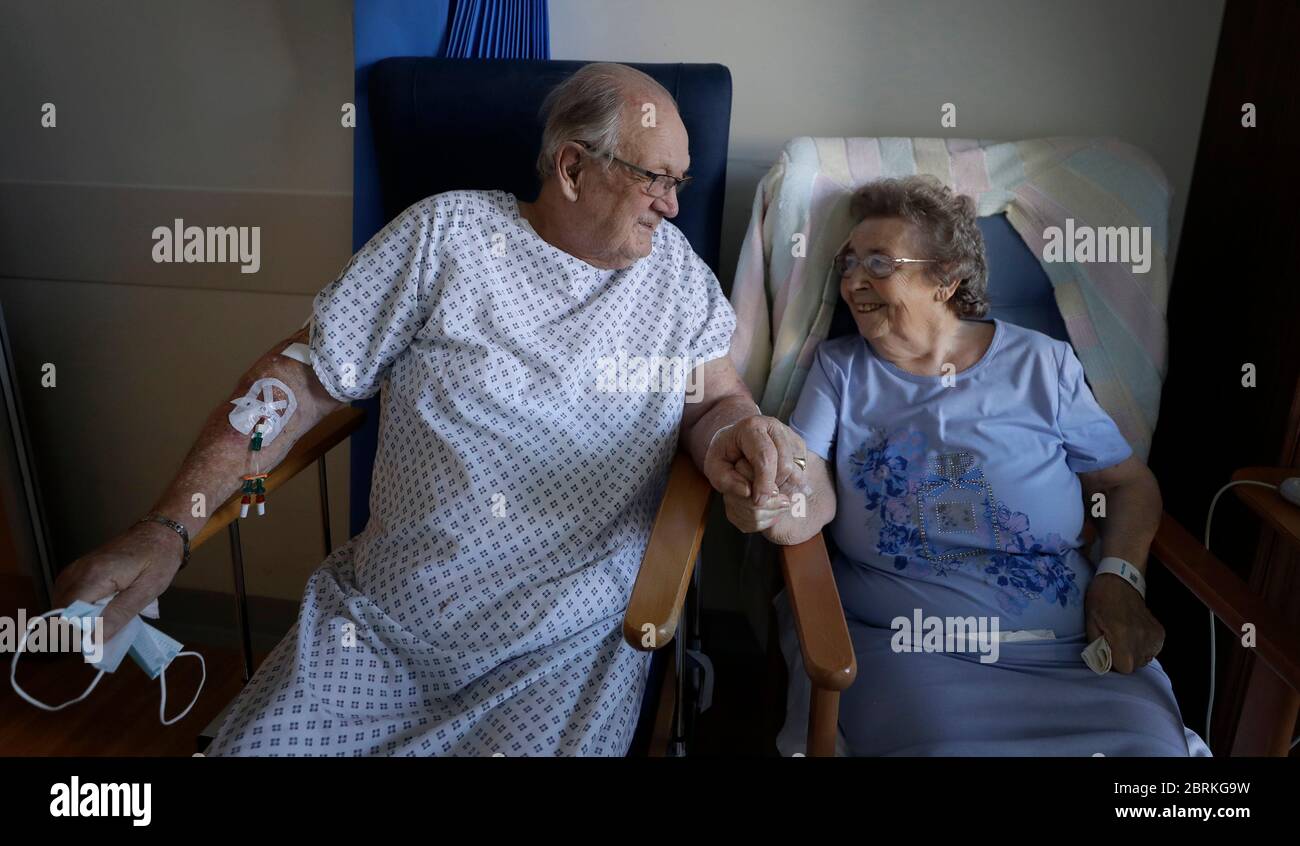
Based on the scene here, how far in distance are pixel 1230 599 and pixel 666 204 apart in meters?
1.01

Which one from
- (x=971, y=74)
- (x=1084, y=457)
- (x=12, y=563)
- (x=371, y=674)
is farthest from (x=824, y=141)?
(x=12, y=563)

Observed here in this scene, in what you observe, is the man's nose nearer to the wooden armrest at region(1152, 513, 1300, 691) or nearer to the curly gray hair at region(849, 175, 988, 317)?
the curly gray hair at region(849, 175, 988, 317)

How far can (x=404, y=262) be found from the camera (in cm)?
146

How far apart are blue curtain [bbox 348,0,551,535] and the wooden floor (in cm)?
69

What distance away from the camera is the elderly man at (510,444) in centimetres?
124

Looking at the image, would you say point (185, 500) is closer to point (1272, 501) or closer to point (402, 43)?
point (402, 43)

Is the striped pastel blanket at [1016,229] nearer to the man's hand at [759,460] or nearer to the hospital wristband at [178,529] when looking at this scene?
the man's hand at [759,460]

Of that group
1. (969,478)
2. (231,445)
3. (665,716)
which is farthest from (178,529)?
(969,478)

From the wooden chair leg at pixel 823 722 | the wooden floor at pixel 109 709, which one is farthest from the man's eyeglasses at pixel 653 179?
the wooden floor at pixel 109 709

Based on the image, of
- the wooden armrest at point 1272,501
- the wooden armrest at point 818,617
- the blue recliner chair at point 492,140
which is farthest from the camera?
the blue recliner chair at point 492,140

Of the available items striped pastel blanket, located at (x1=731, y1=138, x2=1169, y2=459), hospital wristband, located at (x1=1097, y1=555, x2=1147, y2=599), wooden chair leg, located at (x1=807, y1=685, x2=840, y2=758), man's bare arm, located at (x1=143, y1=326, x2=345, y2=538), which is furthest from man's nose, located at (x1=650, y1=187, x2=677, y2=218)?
hospital wristband, located at (x1=1097, y1=555, x2=1147, y2=599)

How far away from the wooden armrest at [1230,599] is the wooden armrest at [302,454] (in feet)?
4.48

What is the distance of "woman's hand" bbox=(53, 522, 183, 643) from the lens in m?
1.14
